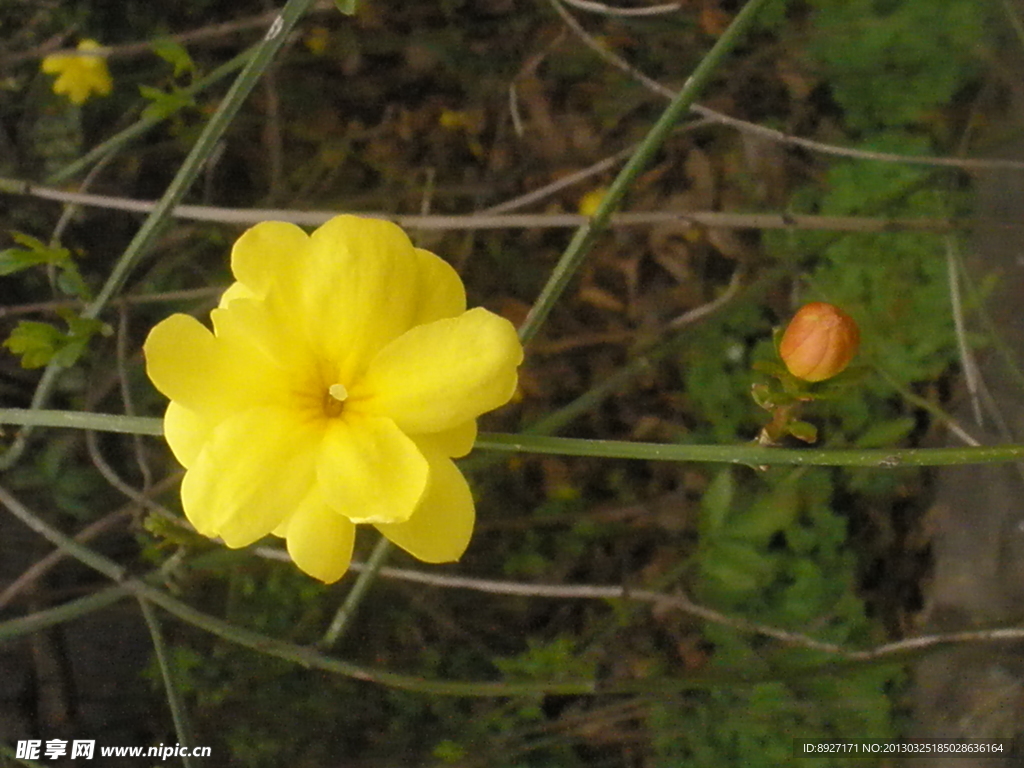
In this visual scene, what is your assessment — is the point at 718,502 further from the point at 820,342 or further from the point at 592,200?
the point at 820,342

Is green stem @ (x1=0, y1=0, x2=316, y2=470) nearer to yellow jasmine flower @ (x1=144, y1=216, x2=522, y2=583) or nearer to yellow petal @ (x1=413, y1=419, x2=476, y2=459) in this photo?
yellow jasmine flower @ (x1=144, y1=216, x2=522, y2=583)

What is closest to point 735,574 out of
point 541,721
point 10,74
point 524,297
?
point 541,721

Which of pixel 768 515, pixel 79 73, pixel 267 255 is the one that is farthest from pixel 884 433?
pixel 79 73

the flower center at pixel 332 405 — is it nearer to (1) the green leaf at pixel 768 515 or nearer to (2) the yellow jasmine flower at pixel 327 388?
(2) the yellow jasmine flower at pixel 327 388

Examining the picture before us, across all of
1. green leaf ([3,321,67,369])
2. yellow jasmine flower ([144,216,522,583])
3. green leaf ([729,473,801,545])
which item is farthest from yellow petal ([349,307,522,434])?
green leaf ([729,473,801,545])

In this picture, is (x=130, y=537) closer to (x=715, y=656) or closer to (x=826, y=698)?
(x=715, y=656)

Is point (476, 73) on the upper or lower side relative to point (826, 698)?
upper

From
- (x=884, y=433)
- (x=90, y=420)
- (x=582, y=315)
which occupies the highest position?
(x=582, y=315)
